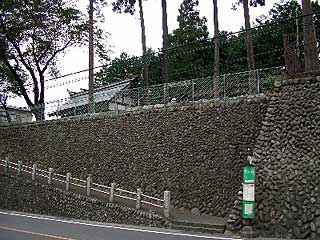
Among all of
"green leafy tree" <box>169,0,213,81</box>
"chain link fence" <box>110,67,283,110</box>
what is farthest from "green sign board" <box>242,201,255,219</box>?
"green leafy tree" <box>169,0,213,81</box>

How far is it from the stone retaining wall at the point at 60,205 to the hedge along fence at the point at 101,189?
0.45 meters

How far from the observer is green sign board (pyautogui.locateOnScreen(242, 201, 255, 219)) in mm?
12516

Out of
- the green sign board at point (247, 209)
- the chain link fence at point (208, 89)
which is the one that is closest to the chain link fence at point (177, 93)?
the chain link fence at point (208, 89)

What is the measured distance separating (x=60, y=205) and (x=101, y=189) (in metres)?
2.54

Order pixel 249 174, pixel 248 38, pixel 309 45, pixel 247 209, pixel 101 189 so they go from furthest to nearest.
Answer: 1. pixel 248 38
2. pixel 101 189
3. pixel 309 45
4. pixel 249 174
5. pixel 247 209

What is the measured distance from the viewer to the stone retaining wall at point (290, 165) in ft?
40.4

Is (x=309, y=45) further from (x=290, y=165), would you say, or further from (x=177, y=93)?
(x=177, y=93)

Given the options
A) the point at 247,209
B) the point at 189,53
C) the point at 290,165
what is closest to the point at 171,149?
the point at 290,165

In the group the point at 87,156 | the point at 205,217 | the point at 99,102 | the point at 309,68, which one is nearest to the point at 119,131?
the point at 87,156

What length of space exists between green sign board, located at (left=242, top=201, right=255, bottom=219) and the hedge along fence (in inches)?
135

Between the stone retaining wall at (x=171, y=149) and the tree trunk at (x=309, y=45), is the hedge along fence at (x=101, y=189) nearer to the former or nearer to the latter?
the stone retaining wall at (x=171, y=149)

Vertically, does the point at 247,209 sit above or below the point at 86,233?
above

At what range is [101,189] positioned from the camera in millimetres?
21766

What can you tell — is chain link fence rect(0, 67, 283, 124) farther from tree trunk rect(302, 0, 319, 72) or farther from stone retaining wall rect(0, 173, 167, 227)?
stone retaining wall rect(0, 173, 167, 227)
